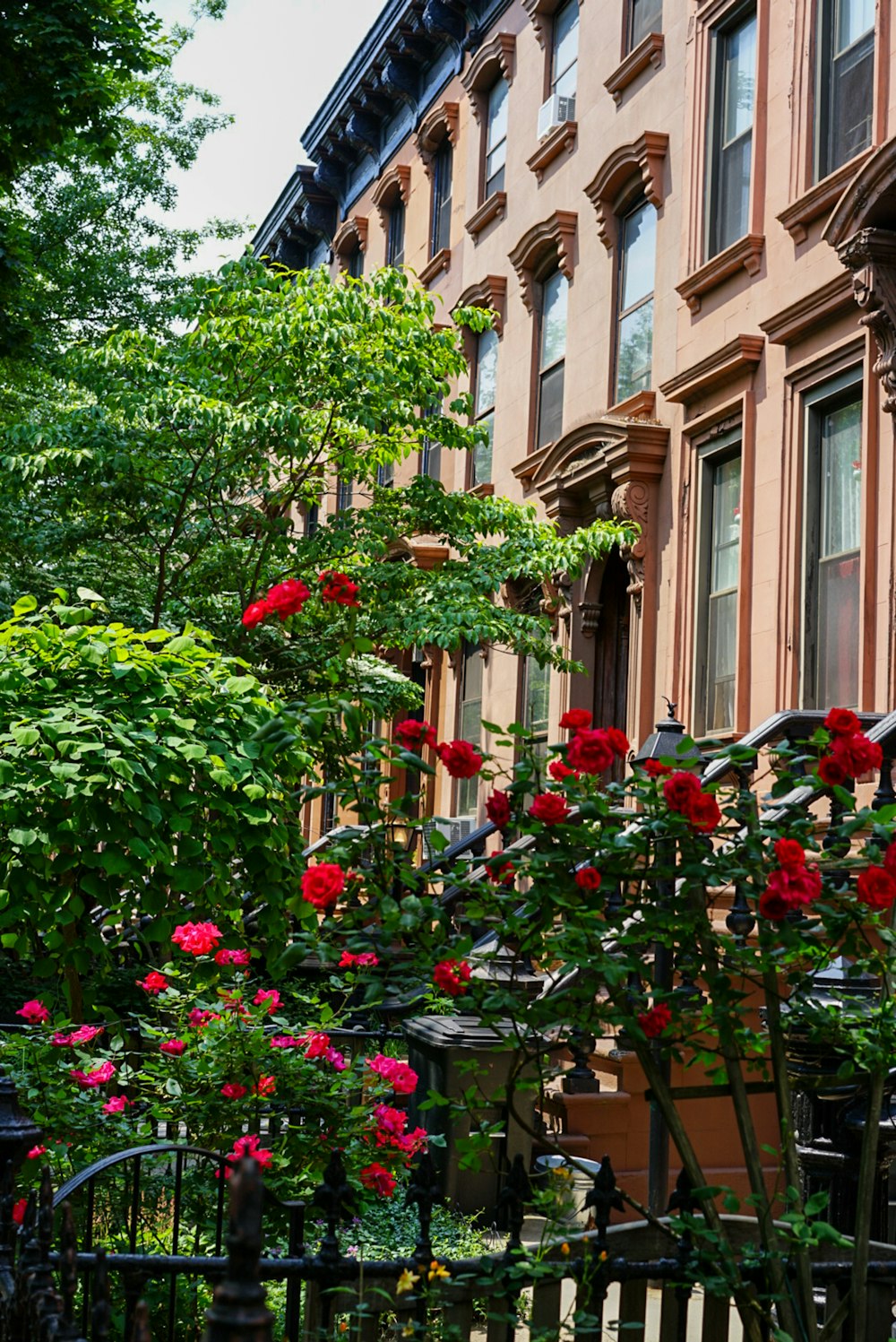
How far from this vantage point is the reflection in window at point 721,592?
12125mm

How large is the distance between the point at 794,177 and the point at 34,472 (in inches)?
266

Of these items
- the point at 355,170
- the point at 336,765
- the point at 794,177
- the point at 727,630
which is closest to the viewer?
the point at 336,765

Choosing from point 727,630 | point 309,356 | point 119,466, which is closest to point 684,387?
point 727,630

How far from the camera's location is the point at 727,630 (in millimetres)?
12227

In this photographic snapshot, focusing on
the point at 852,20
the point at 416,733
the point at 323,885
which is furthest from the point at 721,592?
the point at 323,885

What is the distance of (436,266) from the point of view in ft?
67.5

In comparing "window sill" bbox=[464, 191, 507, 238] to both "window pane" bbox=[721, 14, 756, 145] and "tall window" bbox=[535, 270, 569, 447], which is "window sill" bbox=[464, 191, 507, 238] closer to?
"tall window" bbox=[535, 270, 569, 447]

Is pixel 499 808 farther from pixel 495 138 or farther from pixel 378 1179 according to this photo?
pixel 495 138

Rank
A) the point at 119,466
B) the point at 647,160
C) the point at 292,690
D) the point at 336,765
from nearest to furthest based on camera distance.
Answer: the point at 336,765
the point at 119,466
the point at 647,160
the point at 292,690

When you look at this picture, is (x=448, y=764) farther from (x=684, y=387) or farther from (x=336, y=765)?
(x=684, y=387)

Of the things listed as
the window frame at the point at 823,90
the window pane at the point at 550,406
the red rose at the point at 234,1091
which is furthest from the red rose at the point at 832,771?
the window pane at the point at 550,406

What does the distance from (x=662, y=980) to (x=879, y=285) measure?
611 centimetres

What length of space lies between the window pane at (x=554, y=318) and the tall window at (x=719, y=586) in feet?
14.0

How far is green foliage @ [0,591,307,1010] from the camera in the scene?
18.7 feet
